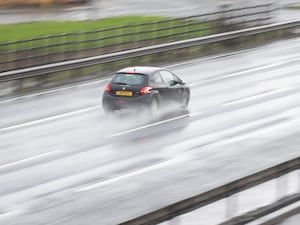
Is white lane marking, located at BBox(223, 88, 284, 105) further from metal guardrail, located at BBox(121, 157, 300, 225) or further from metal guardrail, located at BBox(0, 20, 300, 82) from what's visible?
metal guardrail, located at BBox(121, 157, 300, 225)

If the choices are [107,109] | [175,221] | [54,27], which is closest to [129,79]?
[107,109]

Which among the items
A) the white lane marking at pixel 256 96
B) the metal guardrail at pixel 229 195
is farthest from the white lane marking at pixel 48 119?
the metal guardrail at pixel 229 195

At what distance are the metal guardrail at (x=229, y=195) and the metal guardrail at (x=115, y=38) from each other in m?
18.7

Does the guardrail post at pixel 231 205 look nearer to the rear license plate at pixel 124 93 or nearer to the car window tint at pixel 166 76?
the rear license plate at pixel 124 93

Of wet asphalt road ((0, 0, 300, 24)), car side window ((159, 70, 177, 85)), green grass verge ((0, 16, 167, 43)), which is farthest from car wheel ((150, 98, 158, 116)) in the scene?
wet asphalt road ((0, 0, 300, 24))

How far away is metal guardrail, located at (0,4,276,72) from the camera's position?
101ft

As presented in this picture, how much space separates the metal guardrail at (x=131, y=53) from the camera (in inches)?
1119

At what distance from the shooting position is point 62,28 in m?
40.7

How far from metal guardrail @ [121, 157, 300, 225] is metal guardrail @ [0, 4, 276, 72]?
61.4 feet

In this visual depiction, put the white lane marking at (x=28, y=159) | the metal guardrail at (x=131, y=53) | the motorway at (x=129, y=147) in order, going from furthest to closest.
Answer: the metal guardrail at (x=131, y=53)
the white lane marking at (x=28, y=159)
the motorway at (x=129, y=147)

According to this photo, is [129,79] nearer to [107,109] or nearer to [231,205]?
[107,109]

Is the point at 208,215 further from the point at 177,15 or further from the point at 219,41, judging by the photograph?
the point at 177,15

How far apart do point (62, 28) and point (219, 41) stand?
8418 mm

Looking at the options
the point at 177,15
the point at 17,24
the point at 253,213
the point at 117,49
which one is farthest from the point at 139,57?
the point at 253,213
